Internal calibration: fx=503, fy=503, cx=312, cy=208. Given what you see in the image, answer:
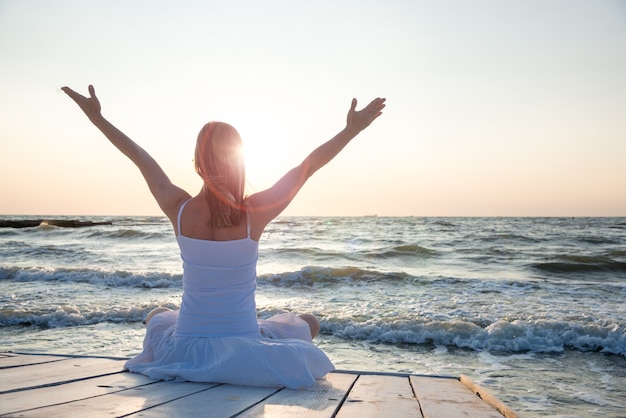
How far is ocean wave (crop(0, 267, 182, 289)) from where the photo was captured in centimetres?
1265

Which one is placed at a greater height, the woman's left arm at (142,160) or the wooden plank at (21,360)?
the woman's left arm at (142,160)

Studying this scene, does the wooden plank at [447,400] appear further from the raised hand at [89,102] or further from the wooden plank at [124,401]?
the raised hand at [89,102]

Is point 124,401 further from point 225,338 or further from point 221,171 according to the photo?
point 221,171

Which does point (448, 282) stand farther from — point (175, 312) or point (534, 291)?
point (175, 312)

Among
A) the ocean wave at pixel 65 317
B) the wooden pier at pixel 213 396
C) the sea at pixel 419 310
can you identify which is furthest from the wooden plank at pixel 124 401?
the ocean wave at pixel 65 317

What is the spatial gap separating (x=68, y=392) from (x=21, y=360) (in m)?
1.12

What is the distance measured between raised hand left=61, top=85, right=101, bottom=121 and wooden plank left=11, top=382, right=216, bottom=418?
1471 millimetres

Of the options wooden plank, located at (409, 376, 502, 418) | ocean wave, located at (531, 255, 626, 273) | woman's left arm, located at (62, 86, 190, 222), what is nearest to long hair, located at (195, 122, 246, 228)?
woman's left arm, located at (62, 86, 190, 222)

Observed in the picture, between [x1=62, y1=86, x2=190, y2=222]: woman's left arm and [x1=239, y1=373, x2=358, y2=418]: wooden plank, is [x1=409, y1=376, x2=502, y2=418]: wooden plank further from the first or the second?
[x1=62, y1=86, x2=190, y2=222]: woman's left arm

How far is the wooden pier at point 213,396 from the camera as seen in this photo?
77.0 inches

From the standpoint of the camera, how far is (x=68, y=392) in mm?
2246

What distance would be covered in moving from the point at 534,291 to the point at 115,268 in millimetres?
11634

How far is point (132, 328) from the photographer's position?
752 centimetres

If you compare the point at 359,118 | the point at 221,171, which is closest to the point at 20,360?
the point at 221,171
